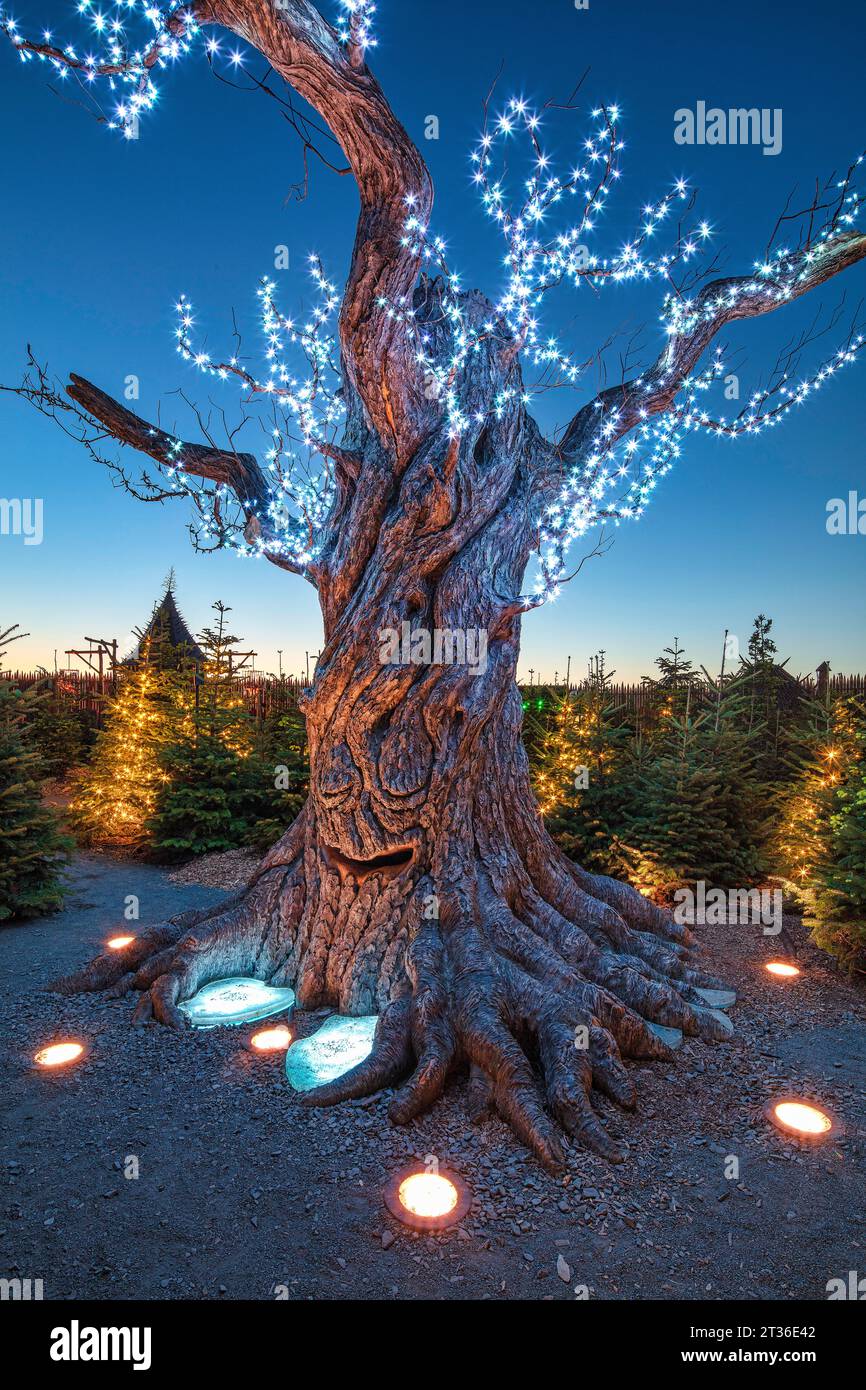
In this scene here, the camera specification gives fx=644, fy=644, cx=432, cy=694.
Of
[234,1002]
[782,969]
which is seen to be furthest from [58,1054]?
[782,969]

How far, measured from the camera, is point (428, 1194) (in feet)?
8.61

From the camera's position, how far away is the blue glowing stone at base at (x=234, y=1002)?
4.16m

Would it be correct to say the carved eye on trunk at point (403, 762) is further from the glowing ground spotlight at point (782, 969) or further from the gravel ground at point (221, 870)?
the gravel ground at point (221, 870)

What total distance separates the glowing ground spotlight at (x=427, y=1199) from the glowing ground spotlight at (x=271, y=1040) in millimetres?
1323

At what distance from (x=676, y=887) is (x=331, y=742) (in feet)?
14.0

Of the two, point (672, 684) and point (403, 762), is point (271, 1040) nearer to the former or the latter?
point (403, 762)

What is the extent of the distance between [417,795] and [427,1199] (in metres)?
2.24

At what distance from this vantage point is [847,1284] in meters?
2.26

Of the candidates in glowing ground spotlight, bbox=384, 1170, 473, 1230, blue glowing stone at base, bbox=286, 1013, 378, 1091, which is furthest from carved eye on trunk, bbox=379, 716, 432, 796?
glowing ground spotlight, bbox=384, 1170, 473, 1230

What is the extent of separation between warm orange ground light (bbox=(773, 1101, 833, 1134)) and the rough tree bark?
0.62m

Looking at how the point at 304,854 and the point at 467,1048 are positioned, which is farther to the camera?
the point at 304,854

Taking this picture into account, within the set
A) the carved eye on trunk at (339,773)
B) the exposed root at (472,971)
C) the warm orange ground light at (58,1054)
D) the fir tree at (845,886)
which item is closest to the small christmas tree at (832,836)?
the fir tree at (845,886)

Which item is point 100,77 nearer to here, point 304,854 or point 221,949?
point 304,854
